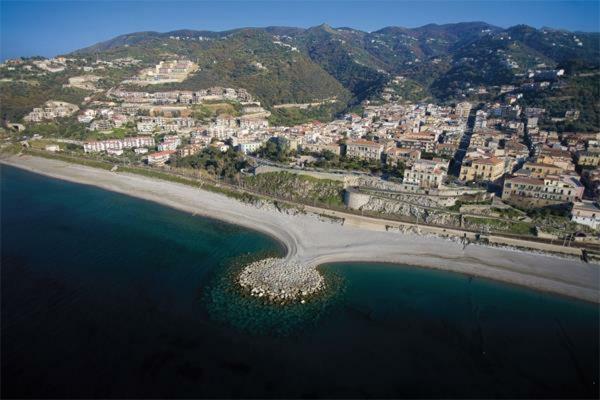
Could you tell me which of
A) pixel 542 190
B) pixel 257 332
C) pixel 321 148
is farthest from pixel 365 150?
pixel 257 332

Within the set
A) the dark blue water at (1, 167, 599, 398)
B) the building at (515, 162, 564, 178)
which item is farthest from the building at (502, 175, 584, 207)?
the dark blue water at (1, 167, 599, 398)

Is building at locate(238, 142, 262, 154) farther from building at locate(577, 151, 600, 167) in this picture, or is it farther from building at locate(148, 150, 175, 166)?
building at locate(577, 151, 600, 167)

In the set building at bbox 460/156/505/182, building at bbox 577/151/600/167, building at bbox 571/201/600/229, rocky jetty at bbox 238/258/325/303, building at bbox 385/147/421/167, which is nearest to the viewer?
rocky jetty at bbox 238/258/325/303

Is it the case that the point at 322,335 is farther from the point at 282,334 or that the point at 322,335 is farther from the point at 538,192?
the point at 538,192

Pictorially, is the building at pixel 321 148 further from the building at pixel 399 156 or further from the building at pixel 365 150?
the building at pixel 399 156

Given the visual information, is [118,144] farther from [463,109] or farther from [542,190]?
[463,109]

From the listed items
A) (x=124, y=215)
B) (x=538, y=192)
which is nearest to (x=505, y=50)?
(x=538, y=192)

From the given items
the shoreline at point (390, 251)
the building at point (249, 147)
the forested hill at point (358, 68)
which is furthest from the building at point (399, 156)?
the forested hill at point (358, 68)
